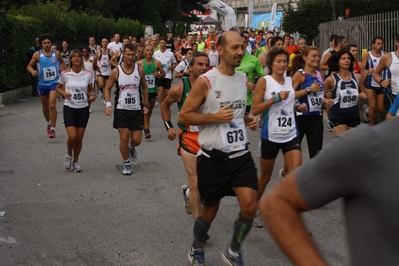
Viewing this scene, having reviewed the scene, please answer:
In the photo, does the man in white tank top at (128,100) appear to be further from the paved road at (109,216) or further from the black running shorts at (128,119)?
the paved road at (109,216)

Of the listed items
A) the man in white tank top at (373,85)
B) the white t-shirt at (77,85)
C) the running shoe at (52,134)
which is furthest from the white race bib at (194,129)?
the running shoe at (52,134)

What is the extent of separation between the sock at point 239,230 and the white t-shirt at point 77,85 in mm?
5887

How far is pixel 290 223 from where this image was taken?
1959 millimetres

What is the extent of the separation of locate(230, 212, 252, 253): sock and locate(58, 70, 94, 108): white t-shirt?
589cm

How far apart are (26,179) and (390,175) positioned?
889 centimetres

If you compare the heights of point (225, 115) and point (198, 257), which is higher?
point (225, 115)

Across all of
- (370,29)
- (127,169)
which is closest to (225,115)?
(127,169)

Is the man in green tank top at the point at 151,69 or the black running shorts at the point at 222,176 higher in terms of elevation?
the man in green tank top at the point at 151,69

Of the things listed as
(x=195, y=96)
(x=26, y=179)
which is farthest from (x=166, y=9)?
(x=195, y=96)

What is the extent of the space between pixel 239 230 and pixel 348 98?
3.66 m

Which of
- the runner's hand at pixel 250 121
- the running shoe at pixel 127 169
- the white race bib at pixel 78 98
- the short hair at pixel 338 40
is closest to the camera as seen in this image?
the runner's hand at pixel 250 121

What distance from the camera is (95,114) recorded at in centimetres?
1889

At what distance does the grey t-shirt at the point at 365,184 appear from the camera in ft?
6.05

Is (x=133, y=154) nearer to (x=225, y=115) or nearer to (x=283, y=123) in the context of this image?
(x=283, y=123)
